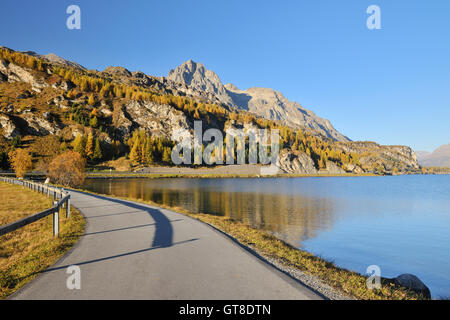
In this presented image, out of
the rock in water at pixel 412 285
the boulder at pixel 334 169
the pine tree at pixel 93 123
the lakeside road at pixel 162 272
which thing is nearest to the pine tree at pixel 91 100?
the pine tree at pixel 93 123

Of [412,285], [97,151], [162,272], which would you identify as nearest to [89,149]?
[97,151]

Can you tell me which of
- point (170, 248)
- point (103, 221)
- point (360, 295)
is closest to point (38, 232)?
point (103, 221)

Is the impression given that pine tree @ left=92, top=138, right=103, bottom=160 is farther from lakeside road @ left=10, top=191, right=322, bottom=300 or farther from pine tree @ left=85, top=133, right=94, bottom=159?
lakeside road @ left=10, top=191, right=322, bottom=300

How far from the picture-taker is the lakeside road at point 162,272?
5277 millimetres

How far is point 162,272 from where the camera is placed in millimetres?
6441

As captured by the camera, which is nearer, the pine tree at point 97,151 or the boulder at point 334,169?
the pine tree at point 97,151

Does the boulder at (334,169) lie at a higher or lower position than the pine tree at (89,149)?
lower

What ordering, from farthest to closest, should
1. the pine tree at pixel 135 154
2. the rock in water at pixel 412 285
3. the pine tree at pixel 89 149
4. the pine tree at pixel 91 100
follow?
the pine tree at pixel 91 100 < the pine tree at pixel 135 154 < the pine tree at pixel 89 149 < the rock in water at pixel 412 285

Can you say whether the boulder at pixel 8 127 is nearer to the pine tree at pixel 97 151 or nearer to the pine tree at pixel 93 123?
the pine tree at pixel 97 151

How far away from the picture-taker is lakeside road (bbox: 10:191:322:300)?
208 inches

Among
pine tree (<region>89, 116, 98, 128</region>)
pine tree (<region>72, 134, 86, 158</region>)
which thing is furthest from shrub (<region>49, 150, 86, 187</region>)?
pine tree (<region>89, 116, 98, 128</region>)

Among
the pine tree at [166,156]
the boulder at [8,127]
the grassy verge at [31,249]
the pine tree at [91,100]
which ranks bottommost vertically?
the grassy verge at [31,249]

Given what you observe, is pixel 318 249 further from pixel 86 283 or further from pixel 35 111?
pixel 35 111

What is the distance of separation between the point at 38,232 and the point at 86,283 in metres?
8.39
